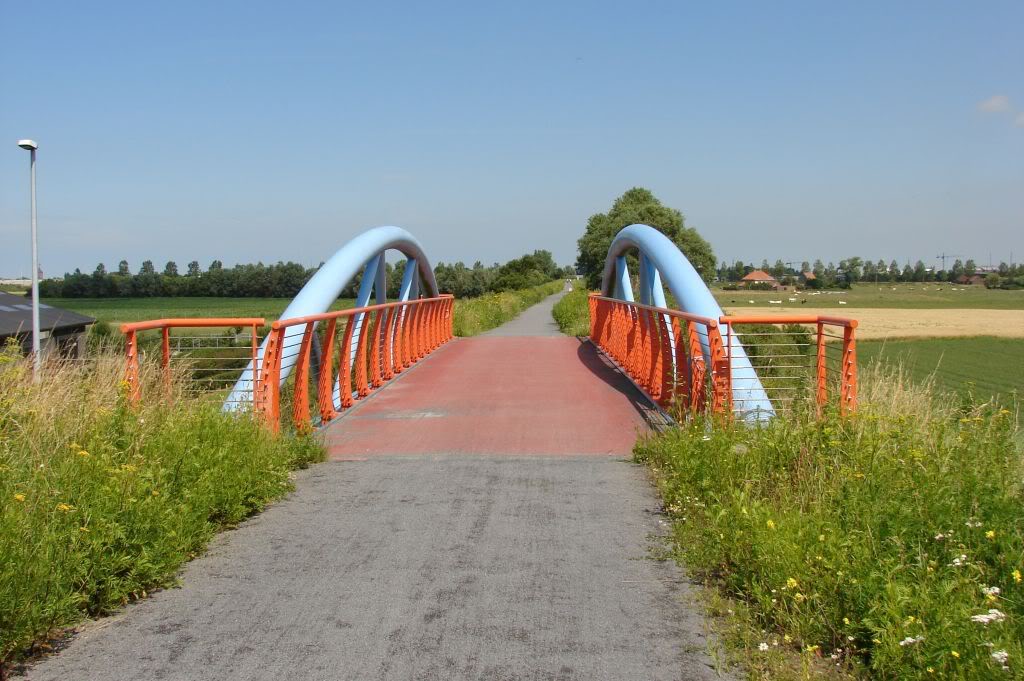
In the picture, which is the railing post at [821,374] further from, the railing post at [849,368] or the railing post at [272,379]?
the railing post at [272,379]

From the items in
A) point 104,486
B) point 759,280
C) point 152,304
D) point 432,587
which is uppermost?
point 759,280

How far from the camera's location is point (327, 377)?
9992 mm

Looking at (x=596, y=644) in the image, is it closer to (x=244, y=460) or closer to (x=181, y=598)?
(x=181, y=598)

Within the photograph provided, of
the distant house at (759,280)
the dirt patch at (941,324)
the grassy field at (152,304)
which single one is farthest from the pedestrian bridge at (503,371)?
the distant house at (759,280)

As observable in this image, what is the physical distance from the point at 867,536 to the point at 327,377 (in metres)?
6.48

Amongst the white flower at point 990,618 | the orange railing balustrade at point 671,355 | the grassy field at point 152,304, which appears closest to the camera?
the white flower at point 990,618

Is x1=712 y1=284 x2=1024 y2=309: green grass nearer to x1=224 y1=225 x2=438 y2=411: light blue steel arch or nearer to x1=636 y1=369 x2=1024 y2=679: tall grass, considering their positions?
x1=224 y1=225 x2=438 y2=411: light blue steel arch

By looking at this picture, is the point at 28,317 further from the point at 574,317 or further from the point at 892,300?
the point at 892,300

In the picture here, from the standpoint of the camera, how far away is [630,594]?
4707 mm

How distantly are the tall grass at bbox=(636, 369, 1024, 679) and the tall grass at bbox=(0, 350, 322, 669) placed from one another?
2650 millimetres

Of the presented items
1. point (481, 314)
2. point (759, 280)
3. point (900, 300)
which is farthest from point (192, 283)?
point (759, 280)

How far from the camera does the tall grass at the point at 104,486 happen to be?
4090 millimetres

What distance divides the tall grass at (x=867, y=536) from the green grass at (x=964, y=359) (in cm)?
1507

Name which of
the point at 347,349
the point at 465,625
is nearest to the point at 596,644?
the point at 465,625
